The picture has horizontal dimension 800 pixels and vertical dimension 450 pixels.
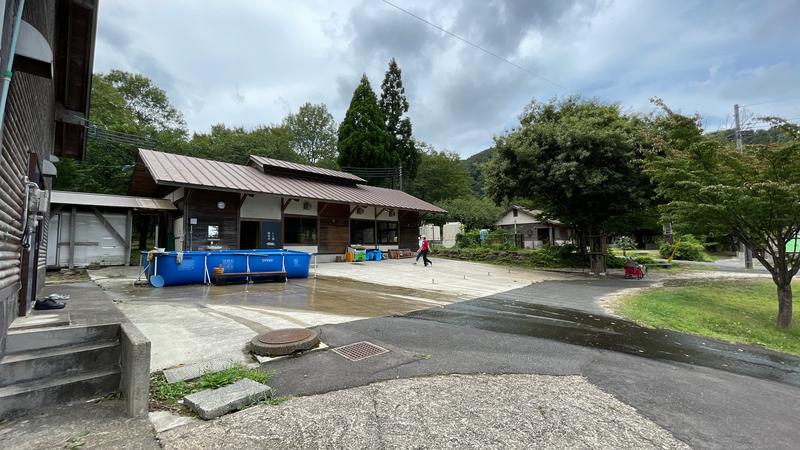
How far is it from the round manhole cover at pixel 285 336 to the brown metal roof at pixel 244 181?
9.62 metres

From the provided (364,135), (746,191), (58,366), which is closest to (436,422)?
(58,366)

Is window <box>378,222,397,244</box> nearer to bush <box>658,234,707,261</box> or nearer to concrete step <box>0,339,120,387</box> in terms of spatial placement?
concrete step <box>0,339,120,387</box>

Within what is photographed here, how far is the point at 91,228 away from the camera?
44.8 ft

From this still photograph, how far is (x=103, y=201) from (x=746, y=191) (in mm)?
19496

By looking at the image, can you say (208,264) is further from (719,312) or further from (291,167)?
(719,312)

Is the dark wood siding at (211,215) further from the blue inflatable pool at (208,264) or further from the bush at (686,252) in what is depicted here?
the bush at (686,252)

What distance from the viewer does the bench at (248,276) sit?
9666mm

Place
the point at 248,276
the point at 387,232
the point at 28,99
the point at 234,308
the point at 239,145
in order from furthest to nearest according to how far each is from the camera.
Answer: the point at 239,145 < the point at 387,232 < the point at 248,276 < the point at 234,308 < the point at 28,99

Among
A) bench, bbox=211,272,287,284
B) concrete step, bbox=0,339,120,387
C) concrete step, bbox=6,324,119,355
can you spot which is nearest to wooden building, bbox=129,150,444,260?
bench, bbox=211,272,287,284

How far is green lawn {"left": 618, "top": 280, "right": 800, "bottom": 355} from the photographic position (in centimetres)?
721

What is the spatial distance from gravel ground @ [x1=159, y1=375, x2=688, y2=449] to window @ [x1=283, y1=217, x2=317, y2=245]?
45.6 ft

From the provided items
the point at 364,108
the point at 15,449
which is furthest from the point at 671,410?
the point at 364,108

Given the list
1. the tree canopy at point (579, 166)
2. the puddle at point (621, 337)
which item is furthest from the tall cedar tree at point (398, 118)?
the puddle at point (621, 337)

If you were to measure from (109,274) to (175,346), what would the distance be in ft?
31.9
